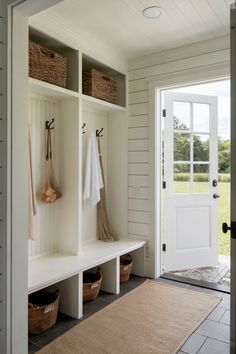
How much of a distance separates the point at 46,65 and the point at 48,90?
202mm

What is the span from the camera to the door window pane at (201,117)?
3.55 metres

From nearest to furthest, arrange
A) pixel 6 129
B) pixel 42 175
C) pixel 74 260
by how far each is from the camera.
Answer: pixel 6 129 → pixel 74 260 → pixel 42 175

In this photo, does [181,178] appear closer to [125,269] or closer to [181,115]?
[181,115]

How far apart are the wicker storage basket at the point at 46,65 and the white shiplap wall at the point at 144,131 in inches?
41.0

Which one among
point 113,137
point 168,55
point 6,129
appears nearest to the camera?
point 6,129

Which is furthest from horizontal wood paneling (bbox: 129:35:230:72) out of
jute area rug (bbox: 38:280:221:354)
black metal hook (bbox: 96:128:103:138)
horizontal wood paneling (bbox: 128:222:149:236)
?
jute area rug (bbox: 38:280:221:354)

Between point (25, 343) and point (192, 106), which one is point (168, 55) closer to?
point (192, 106)

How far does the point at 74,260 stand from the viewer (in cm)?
257

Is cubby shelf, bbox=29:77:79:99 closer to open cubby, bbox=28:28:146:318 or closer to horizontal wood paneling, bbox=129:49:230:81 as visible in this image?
open cubby, bbox=28:28:146:318

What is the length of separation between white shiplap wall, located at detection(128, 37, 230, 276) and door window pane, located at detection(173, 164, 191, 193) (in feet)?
1.32

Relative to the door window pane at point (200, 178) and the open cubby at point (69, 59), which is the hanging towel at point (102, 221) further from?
the door window pane at point (200, 178)


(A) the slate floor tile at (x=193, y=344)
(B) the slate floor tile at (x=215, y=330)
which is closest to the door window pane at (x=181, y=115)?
(B) the slate floor tile at (x=215, y=330)

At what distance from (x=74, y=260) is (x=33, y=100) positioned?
149cm
